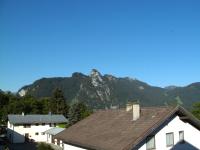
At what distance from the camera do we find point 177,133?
28.1m

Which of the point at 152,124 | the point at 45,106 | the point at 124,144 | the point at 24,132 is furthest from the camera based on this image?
the point at 45,106

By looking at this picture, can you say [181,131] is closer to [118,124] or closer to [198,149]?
[198,149]

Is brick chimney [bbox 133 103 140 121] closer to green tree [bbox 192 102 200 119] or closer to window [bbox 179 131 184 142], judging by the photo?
window [bbox 179 131 184 142]

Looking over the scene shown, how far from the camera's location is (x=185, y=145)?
2861 centimetres

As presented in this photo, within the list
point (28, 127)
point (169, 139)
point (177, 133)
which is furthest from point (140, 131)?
point (28, 127)

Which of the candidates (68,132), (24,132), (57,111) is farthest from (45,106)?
(68,132)

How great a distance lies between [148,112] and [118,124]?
291cm

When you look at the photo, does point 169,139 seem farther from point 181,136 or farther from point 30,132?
point 30,132

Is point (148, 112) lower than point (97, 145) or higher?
higher

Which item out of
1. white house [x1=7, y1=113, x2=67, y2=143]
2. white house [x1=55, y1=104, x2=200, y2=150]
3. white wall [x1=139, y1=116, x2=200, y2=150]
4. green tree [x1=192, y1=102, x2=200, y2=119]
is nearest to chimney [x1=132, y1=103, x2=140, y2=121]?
white house [x1=55, y1=104, x2=200, y2=150]

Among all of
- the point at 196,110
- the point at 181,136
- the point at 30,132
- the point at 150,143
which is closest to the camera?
the point at 150,143

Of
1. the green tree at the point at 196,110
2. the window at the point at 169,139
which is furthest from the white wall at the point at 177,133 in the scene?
the green tree at the point at 196,110

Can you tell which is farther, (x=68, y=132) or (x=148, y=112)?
(x=68, y=132)

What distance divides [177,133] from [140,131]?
→ 17.3ft
